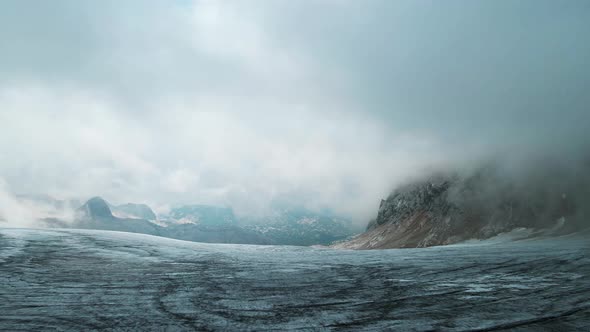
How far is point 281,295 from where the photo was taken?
9.72 meters

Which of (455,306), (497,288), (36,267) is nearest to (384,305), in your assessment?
(455,306)

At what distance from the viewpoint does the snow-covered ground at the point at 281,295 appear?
23.7 ft

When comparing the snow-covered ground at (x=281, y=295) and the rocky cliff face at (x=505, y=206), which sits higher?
the rocky cliff face at (x=505, y=206)

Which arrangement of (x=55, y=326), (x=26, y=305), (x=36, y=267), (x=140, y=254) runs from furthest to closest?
(x=140, y=254), (x=36, y=267), (x=26, y=305), (x=55, y=326)

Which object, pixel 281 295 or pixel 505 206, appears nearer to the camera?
pixel 281 295

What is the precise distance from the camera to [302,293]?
9.91 metres

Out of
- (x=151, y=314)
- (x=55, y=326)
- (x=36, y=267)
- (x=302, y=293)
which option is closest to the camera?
(x=55, y=326)

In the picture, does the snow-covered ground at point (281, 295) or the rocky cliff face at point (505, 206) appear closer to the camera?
the snow-covered ground at point (281, 295)

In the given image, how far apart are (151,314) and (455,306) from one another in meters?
6.77

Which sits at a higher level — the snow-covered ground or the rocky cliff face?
the rocky cliff face

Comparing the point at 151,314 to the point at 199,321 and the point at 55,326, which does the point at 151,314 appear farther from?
the point at 55,326

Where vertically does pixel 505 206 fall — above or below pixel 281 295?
above

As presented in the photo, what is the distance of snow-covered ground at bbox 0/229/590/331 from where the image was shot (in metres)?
7.23

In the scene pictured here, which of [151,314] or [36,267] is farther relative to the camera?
[36,267]
